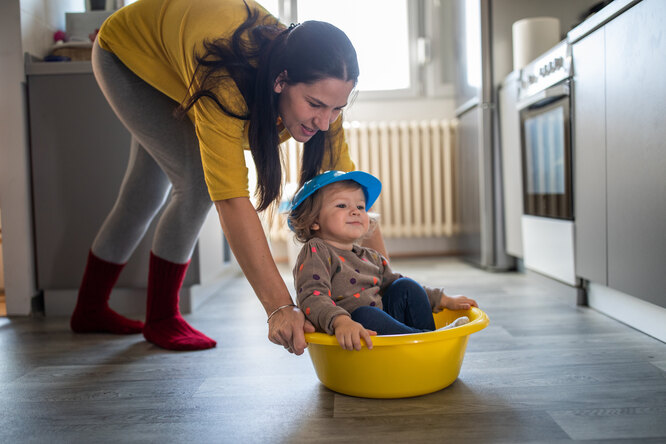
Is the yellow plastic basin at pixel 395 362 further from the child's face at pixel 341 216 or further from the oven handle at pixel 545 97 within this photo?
the oven handle at pixel 545 97

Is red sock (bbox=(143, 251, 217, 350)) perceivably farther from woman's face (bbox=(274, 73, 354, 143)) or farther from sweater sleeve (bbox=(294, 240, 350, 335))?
woman's face (bbox=(274, 73, 354, 143))


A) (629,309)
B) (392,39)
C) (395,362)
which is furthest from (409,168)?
(395,362)

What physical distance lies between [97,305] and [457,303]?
1.02m

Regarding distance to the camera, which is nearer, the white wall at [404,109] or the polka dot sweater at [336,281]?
the polka dot sweater at [336,281]

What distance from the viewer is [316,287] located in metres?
1.01

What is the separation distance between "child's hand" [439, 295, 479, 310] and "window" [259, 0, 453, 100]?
2409 mm

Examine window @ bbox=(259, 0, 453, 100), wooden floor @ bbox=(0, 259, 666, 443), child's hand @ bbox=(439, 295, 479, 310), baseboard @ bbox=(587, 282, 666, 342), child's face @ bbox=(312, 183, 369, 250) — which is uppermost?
window @ bbox=(259, 0, 453, 100)

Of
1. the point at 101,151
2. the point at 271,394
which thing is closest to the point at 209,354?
the point at 271,394

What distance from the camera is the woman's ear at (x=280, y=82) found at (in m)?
0.96

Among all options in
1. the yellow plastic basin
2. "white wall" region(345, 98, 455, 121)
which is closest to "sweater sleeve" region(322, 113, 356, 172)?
the yellow plastic basin

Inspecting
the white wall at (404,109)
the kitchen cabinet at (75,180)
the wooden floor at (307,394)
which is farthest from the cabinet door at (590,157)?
the white wall at (404,109)

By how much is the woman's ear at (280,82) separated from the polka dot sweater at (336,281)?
0.99 feet

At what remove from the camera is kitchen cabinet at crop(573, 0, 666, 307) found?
1246 mm

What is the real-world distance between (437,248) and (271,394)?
252 centimetres
